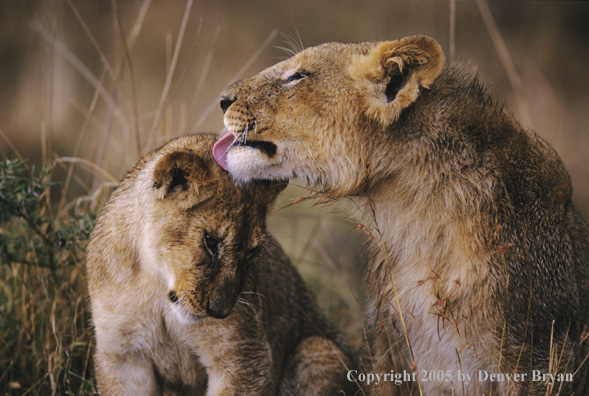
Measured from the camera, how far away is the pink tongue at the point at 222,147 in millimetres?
4047

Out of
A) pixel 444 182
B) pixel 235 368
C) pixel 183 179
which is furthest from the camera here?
pixel 235 368

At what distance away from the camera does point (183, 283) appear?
3.85 meters

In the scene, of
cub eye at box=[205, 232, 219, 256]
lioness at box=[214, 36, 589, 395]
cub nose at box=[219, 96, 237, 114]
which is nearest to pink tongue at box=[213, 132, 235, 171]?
lioness at box=[214, 36, 589, 395]

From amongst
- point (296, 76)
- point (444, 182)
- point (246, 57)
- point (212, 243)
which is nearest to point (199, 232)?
point (212, 243)

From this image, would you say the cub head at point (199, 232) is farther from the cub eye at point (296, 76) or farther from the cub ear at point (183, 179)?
the cub eye at point (296, 76)

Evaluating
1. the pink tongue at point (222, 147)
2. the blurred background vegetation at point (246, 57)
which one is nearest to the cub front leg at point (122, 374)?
the pink tongue at point (222, 147)

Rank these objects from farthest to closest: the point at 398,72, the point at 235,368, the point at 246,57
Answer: the point at 246,57 → the point at 235,368 → the point at 398,72

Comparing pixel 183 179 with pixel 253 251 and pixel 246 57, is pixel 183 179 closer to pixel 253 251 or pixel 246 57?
pixel 253 251

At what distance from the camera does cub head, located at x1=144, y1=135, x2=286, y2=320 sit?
12.6 feet

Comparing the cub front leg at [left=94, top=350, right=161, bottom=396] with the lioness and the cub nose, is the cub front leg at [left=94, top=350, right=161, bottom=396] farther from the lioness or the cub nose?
the cub nose

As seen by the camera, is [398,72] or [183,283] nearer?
[398,72]

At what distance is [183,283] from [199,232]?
0.93 ft

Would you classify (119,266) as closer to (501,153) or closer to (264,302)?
(264,302)

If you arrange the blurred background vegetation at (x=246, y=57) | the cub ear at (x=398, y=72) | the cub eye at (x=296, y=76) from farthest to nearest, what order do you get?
the blurred background vegetation at (x=246, y=57) < the cub eye at (x=296, y=76) < the cub ear at (x=398, y=72)
